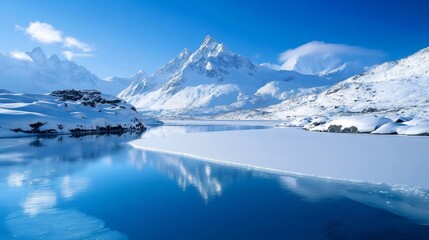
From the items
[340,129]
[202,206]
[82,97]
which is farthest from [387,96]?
[202,206]

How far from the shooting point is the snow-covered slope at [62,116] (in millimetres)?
56625

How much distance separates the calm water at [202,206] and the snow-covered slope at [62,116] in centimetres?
4180

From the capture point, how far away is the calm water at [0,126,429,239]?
34.4 ft

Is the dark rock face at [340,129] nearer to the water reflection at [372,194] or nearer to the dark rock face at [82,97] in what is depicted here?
the water reflection at [372,194]

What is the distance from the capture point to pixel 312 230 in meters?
10.5

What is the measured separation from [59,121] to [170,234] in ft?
195

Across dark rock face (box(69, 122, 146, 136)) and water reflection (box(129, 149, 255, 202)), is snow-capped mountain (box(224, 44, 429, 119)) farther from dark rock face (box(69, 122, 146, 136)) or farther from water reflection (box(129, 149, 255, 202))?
water reflection (box(129, 149, 255, 202))

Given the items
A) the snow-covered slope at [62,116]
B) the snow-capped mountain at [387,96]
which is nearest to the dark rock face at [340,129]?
the snow-covered slope at [62,116]

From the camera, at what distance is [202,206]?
13188 mm

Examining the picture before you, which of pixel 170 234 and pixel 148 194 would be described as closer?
pixel 170 234

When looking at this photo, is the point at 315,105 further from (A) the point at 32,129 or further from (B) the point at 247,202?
(B) the point at 247,202

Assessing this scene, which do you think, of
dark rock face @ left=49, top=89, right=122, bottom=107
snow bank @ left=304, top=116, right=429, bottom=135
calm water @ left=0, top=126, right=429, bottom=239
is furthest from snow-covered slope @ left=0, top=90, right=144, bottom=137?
snow bank @ left=304, top=116, right=429, bottom=135

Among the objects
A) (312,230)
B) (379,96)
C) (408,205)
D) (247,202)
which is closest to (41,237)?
(247,202)

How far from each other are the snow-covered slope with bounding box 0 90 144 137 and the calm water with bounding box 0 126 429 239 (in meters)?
41.8
